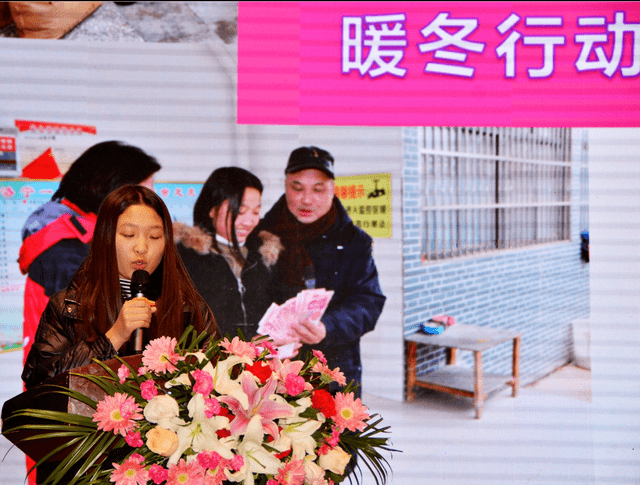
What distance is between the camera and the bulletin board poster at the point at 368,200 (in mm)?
2707

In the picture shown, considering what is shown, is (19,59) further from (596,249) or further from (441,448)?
(596,249)

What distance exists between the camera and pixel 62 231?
2574mm

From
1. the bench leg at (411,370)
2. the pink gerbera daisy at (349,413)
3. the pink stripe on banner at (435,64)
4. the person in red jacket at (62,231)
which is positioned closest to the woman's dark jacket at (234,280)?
the person in red jacket at (62,231)

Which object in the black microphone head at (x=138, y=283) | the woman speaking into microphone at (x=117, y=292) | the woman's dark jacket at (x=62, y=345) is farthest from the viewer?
the woman speaking into microphone at (x=117, y=292)

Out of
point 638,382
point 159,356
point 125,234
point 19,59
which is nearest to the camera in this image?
point 159,356

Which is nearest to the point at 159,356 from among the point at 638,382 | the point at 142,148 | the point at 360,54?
the point at 142,148

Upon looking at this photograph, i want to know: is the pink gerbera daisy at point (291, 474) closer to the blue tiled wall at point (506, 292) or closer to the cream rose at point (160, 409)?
the cream rose at point (160, 409)

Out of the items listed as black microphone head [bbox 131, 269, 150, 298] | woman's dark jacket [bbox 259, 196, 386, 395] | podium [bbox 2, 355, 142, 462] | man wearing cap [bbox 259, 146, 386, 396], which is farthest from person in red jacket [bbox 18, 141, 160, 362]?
podium [bbox 2, 355, 142, 462]

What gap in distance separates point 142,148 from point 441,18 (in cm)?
175

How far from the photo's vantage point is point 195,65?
8.68 feet

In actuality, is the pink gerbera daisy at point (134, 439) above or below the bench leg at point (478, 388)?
above

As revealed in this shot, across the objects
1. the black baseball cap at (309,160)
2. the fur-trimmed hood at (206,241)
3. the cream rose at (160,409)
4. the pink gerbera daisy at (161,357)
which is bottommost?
the cream rose at (160,409)

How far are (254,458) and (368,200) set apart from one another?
6.51 feet

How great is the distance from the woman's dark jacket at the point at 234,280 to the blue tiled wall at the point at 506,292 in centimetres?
78
